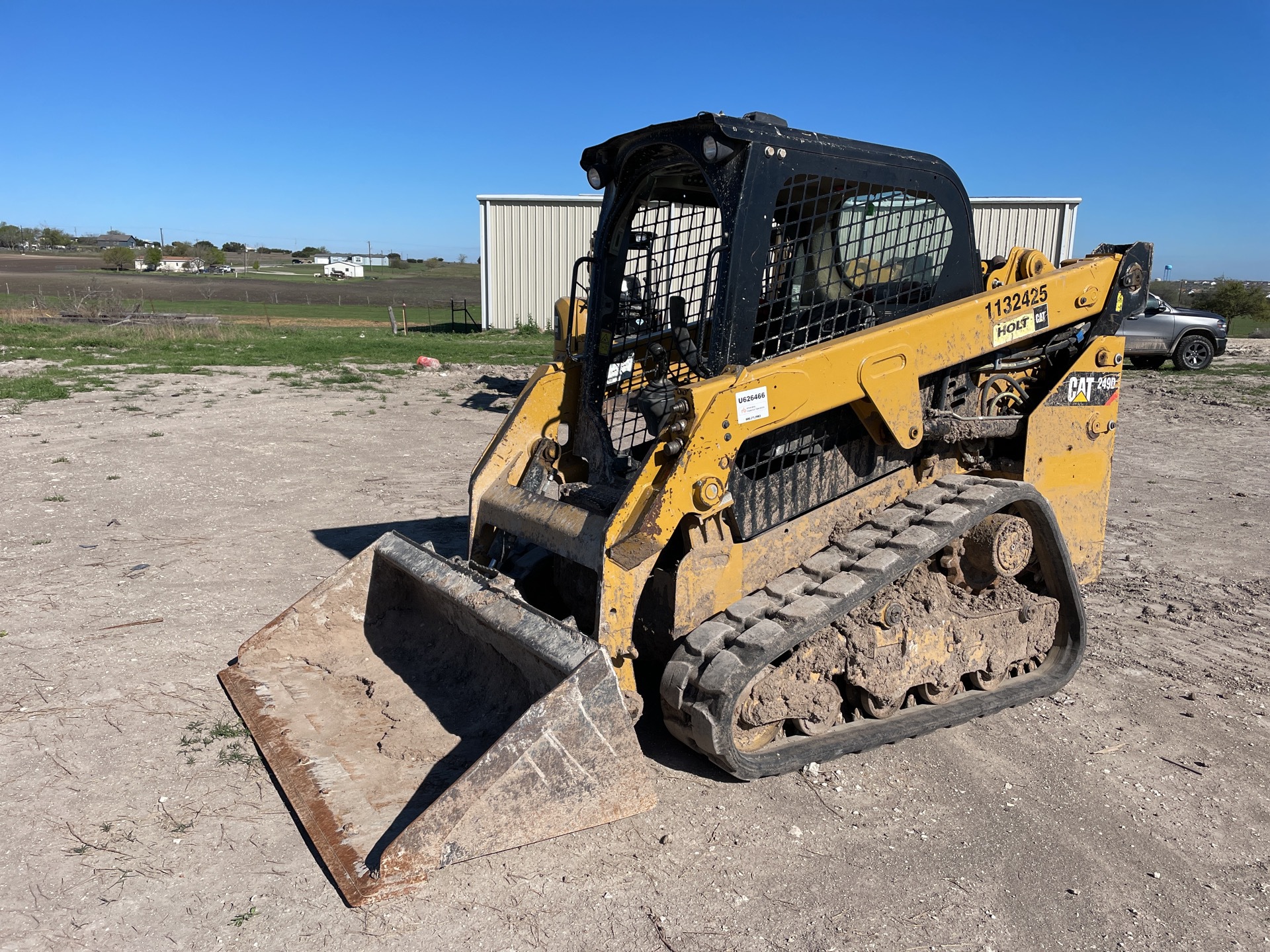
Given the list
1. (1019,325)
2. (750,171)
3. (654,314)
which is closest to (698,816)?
(654,314)

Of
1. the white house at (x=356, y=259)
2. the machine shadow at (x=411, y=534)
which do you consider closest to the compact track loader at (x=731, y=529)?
the machine shadow at (x=411, y=534)

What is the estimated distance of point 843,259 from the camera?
4199 millimetres

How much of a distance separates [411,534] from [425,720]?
337cm

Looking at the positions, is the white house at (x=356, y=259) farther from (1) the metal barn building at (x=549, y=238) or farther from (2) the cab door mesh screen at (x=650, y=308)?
(2) the cab door mesh screen at (x=650, y=308)

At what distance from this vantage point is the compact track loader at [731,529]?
3.54 metres

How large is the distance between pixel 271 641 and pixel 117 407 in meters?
9.86

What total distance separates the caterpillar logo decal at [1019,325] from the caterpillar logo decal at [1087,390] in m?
0.40

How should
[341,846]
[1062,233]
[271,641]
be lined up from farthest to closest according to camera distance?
[1062,233] → [271,641] → [341,846]

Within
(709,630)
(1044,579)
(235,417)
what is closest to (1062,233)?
(235,417)

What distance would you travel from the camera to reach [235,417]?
12.5 meters

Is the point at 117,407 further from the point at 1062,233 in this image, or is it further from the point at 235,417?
the point at 1062,233

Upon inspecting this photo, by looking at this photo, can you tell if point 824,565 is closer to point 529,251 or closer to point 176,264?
point 529,251

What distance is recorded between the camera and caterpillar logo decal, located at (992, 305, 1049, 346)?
14.5 feet

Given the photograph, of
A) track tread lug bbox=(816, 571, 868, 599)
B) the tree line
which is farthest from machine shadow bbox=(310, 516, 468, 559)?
the tree line
